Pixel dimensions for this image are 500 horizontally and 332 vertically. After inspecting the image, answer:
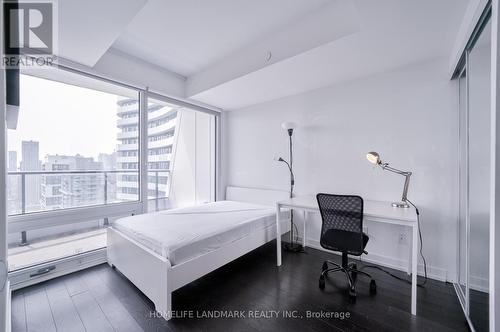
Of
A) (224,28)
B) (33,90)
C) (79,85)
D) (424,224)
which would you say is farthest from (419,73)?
(33,90)

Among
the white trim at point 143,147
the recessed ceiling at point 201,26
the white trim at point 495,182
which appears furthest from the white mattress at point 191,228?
the recessed ceiling at point 201,26

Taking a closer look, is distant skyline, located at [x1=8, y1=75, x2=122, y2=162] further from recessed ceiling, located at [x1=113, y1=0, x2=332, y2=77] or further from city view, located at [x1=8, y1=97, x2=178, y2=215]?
recessed ceiling, located at [x1=113, y1=0, x2=332, y2=77]

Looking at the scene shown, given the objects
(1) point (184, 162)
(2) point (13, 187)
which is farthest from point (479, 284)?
(1) point (184, 162)

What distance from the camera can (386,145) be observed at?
2.61m

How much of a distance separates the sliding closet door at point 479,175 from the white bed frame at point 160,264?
6.30ft

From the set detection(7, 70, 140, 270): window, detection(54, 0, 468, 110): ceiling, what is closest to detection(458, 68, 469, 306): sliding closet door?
detection(54, 0, 468, 110): ceiling

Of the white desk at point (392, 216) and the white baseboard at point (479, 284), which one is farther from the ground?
the white desk at point (392, 216)

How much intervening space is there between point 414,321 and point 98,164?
3887 mm

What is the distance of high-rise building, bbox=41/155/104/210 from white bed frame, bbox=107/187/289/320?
0.67 meters

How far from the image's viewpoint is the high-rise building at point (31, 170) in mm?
2369

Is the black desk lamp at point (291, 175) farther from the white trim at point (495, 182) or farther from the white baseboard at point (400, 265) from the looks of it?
the white trim at point (495, 182)

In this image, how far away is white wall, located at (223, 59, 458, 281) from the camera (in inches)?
89.7

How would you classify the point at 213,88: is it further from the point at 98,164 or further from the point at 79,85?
the point at 98,164

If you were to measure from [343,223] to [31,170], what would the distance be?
3580mm
